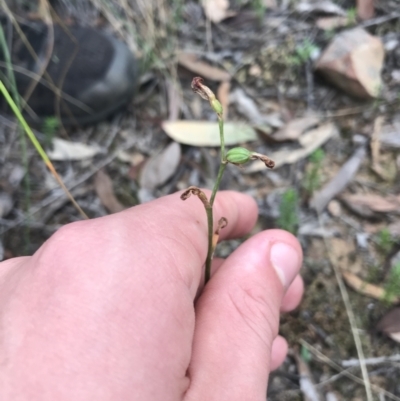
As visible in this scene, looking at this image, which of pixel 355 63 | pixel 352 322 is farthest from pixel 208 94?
pixel 355 63

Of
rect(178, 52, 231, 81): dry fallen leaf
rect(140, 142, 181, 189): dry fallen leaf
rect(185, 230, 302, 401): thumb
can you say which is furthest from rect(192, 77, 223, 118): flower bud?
rect(178, 52, 231, 81): dry fallen leaf

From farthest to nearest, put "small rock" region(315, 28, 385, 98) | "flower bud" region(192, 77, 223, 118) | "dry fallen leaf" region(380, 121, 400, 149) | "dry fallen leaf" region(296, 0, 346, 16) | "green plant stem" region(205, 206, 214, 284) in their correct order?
"dry fallen leaf" region(296, 0, 346, 16)
"small rock" region(315, 28, 385, 98)
"dry fallen leaf" region(380, 121, 400, 149)
"green plant stem" region(205, 206, 214, 284)
"flower bud" region(192, 77, 223, 118)

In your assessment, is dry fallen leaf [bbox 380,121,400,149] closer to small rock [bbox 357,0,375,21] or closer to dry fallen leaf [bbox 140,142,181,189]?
small rock [bbox 357,0,375,21]

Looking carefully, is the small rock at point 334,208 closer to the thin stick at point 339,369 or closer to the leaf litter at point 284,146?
the leaf litter at point 284,146

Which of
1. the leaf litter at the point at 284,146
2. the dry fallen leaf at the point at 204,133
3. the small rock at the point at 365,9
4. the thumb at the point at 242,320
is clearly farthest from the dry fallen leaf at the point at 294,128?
the thumb at the point at 242,320

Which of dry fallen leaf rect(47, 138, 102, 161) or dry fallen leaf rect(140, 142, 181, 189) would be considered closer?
dry fallen leaf rect(140, 142, 181, 189)

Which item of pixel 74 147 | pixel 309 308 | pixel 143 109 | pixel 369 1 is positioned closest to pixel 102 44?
pixel 143 109

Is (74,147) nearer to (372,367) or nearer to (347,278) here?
(347,278)
